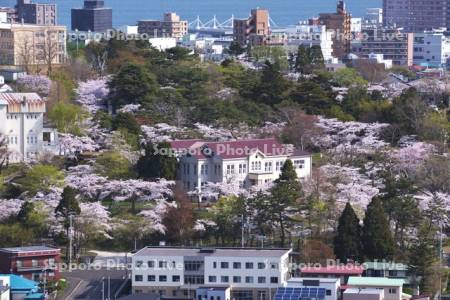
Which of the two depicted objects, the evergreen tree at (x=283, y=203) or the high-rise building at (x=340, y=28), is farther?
the high-rise building at (x=340, y=28)

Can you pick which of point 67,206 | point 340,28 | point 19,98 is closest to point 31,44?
point 19,98

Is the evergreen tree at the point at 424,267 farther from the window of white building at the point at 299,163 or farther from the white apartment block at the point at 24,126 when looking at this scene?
the white apartment block at the point at 24,126

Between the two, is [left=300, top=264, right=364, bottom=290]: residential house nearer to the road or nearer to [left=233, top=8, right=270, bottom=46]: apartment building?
A: the road

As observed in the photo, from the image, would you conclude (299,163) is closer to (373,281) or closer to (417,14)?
(373,281)

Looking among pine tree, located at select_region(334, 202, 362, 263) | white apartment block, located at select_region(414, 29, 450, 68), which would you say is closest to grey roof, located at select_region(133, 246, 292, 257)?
pine tree, located at select_region(334, 202, 362, 263)

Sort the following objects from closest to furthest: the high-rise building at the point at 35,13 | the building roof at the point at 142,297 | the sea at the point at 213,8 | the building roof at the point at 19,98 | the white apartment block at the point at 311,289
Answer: the white apartment block at the point at 311,289
the building roof at the point at 142,297
the building roof at the point at 19,98
the high-rise building at the point at 35,13
the sea at the point at 213,8

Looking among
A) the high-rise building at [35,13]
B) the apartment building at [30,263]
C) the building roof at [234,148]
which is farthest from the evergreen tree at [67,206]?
the high-rise building at [35,13]
